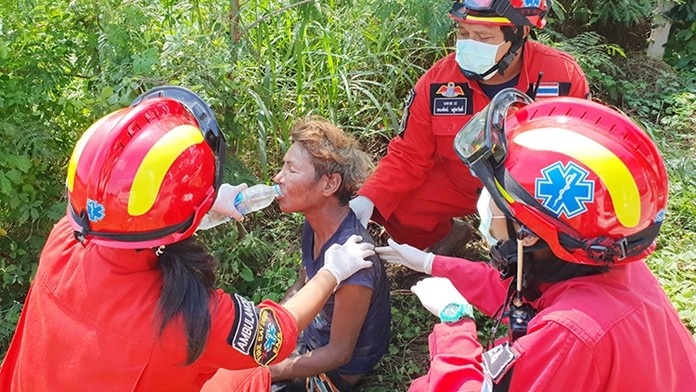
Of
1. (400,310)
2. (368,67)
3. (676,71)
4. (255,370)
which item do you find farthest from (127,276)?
(676,71)

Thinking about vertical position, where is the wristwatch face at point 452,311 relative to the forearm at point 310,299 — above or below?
above

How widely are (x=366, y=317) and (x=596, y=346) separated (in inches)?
62.7

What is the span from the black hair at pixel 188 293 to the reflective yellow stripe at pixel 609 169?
3.85 feet

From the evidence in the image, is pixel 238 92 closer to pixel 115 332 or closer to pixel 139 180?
pixel 139 180

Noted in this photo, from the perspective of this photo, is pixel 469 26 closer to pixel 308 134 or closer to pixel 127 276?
pixel 308 134

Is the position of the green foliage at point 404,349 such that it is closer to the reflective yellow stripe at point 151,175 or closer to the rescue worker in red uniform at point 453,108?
the rescue worker in red uniform at point 453,108

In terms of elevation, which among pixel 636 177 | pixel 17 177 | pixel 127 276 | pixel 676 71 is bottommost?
pixel 676 71

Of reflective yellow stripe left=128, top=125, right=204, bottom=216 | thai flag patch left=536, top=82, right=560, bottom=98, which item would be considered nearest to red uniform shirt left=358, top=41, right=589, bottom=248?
thai flag patch left=536, top=82, right=560, bottom=98

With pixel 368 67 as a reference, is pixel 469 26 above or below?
above

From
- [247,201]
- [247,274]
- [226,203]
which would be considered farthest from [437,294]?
[247,274]

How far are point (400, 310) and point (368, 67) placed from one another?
6.64 feet

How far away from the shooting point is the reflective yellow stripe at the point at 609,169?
199 centimetres

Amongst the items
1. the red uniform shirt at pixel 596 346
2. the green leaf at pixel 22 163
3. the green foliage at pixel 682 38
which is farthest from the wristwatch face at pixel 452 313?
the green foliage at pixel 682 38

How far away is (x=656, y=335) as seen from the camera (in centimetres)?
210
